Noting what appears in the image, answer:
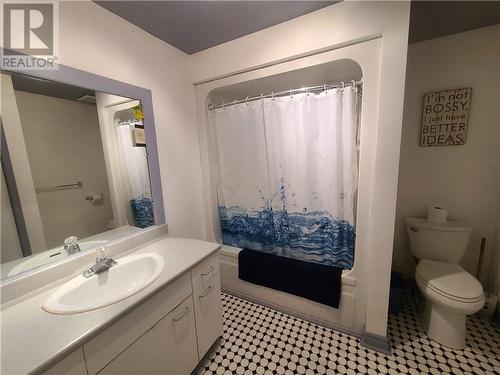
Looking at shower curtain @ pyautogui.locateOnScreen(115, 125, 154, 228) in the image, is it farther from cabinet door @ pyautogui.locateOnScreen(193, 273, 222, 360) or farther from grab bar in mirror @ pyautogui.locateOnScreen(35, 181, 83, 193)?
cabinet door @ pyautogui.locateOnScreen(193, 273, 222, 360)

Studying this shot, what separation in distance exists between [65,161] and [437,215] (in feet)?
8.91

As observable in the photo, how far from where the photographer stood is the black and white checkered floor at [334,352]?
4.25 ft

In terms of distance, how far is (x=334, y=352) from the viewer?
1410 mm

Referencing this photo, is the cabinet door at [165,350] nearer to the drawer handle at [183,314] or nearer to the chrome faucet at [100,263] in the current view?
the drawer handle at [183,314]

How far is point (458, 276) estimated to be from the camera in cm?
147

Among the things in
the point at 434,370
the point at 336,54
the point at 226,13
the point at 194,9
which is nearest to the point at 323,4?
the point at 336,54

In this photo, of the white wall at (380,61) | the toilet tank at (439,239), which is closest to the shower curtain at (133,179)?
the white wall at (380,61)

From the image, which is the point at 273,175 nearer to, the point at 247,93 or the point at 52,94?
the point at 247,93

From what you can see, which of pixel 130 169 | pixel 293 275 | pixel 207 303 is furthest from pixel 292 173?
pixel 130 169

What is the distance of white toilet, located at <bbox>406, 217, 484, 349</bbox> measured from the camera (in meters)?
1.32

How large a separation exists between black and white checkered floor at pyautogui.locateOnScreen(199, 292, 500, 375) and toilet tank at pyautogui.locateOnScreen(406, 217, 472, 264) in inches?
20.1

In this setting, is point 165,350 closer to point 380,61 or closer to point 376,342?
point 376,342

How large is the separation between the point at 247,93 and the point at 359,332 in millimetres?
2234

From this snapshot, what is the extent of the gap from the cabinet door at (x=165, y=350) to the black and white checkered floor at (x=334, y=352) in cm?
31
